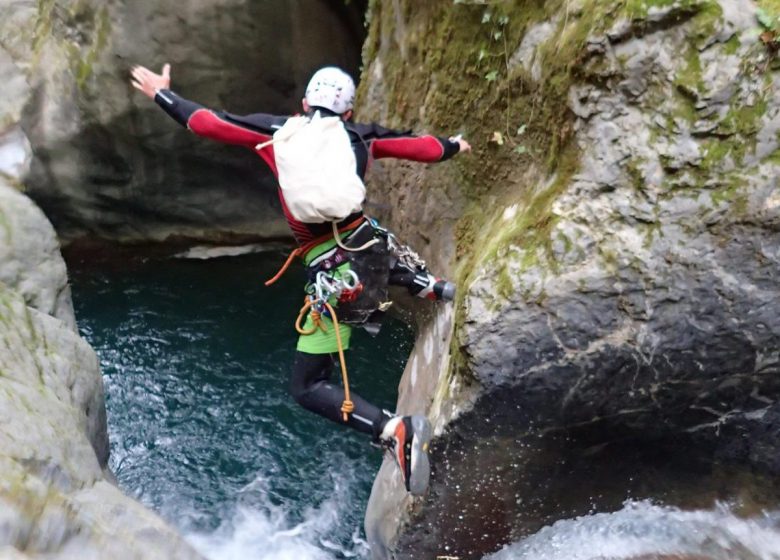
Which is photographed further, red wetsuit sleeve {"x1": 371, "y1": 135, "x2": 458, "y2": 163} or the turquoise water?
the turquoise water

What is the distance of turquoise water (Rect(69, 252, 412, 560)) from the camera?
4.99m

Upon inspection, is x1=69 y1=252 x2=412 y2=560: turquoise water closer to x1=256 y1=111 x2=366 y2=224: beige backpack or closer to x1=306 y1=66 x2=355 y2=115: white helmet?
x1=256 y1=111 x2=366 y2=224: beige backpack

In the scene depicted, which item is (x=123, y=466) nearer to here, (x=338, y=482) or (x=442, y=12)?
(x=338, y=482)

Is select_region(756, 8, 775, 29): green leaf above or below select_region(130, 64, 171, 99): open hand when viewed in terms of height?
above

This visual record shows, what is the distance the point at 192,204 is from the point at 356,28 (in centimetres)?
246

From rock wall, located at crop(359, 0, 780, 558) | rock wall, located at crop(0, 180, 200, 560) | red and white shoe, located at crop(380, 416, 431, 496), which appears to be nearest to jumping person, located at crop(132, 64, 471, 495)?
red and white shoe, located at crop(380, 416, 431, 496)

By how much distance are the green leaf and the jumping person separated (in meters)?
1.53

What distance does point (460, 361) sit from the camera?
329 centimetres

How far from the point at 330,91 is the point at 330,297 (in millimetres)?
1065

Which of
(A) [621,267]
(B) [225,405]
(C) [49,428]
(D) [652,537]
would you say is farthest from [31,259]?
(D) [652,537]

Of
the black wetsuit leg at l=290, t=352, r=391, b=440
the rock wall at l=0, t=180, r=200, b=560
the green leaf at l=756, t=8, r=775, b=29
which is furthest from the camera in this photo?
the black wetsuit leg at l=290, t=352, r=391, b=440

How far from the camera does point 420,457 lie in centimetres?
330

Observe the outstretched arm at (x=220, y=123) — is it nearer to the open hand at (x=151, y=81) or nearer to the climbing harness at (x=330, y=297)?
the open hand at (x=151, y=81)

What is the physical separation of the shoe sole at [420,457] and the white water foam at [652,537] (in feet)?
2.37
